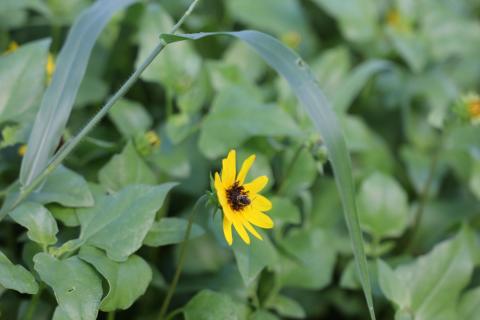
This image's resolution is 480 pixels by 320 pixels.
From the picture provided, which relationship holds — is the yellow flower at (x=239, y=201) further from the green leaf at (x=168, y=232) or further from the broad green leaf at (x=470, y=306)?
the broad green leaf at (x=470, y=306)

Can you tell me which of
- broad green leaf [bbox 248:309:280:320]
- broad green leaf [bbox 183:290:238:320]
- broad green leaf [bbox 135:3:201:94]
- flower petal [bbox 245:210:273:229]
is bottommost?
broad green leaf [bbox 248:309:280:320]

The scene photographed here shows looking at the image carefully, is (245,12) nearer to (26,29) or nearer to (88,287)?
(26,29)

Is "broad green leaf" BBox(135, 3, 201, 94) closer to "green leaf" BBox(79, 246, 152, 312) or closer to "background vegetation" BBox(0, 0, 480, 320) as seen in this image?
"background vegetation" BBox(0, 0, 480, 320)

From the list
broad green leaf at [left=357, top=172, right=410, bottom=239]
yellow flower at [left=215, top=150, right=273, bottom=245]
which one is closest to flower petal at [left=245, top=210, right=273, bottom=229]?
yellow flower at [left=215, top=150, right=273, bottom=245]

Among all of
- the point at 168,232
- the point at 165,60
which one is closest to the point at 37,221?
the point at 168,232

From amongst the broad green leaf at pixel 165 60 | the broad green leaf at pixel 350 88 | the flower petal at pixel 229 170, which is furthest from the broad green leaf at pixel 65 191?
the broad green leaf at pixel 350 88

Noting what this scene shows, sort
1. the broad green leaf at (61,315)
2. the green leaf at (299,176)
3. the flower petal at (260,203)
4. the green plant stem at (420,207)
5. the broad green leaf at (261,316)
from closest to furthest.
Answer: the broad green leaf at (61,315) < the flower petal at (260,203) < the broad green leaf at (261,316) < the green leaf at (299,176) < the green plant stem at (420,207)
